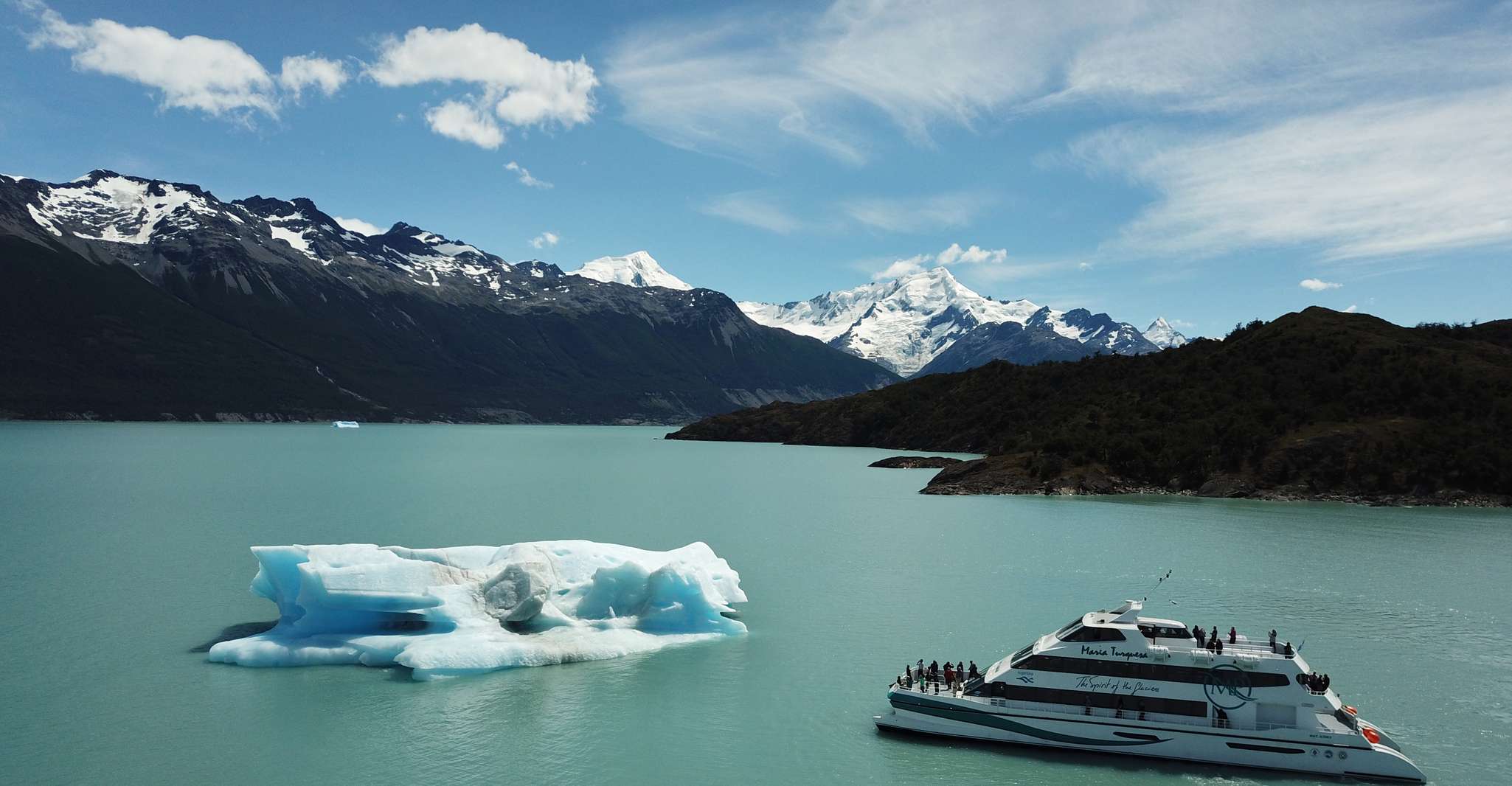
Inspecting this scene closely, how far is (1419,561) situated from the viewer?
225 feet

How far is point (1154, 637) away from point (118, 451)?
171614 millimetres

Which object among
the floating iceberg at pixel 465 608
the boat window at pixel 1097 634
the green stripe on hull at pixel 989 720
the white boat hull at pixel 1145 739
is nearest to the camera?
the white boat hull at pixel 1145 739

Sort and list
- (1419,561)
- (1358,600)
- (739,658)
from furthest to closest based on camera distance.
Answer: (1419,561)
(1358,600)
(739,658)

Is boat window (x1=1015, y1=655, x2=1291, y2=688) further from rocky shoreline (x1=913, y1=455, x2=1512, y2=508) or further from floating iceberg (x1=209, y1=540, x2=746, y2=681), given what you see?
rocky shoreline (x1=913, y1=455, x2=1512, y2=508)

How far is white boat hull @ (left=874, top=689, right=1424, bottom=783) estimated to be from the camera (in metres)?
29.6

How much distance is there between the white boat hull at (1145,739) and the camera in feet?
97.0

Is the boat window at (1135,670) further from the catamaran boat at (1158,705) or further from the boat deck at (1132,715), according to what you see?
the boat deck at (1132,715)

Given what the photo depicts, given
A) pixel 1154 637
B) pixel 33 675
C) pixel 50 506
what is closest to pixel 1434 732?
pixel 1154 637

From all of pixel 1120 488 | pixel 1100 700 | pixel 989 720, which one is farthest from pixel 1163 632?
pixel 1120 488

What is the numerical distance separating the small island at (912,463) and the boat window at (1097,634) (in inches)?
4936

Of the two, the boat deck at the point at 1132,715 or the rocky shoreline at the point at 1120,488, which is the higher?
the rocky shoreline at the point at 1120,488

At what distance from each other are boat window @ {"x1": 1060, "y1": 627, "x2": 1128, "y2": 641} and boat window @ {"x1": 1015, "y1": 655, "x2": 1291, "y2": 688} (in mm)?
715

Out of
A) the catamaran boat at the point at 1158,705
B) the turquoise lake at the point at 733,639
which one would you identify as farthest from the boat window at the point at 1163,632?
the turquoise lake at the point at 733,639

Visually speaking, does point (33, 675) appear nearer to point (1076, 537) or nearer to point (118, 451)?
point (1076, 537)
